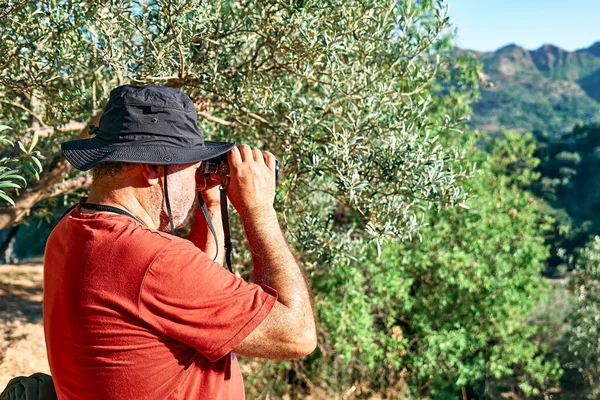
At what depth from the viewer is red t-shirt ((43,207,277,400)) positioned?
161 cm

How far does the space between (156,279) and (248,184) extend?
481mm

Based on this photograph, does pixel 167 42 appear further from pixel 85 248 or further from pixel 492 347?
pixel 492 347

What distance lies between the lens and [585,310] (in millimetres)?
12078

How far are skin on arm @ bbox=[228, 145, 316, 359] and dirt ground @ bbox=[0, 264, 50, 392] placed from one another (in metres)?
4.45

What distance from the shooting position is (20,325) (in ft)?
23.9

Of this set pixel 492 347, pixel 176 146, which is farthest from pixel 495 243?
pixel 176 146

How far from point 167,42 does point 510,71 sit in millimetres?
132707

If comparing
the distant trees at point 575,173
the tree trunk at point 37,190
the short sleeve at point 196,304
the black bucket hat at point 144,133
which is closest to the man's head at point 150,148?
the black bucket hat at point 144,133

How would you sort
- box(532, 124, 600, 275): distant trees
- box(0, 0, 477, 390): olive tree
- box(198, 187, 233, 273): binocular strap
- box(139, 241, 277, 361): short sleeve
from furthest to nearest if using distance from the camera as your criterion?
box(532, 124, 600, 275): distant trees < box(0, 0, 477, 390): olive tree < box(198, 187, 233, 273): binocular strap < box(139, 241, 277, 361): short sleeve

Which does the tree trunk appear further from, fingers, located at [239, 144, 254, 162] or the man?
fingers, located at [239, 144, 254, 162]

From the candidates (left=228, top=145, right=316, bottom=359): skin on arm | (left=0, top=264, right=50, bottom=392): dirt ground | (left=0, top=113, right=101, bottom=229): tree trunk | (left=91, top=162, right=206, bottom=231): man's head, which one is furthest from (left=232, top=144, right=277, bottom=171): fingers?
(left=0, top=264, right=50, bottom=392): dirt ground

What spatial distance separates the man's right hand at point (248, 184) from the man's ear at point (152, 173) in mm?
243

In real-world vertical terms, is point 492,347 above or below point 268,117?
below

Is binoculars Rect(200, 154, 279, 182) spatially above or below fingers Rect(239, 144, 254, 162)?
below
